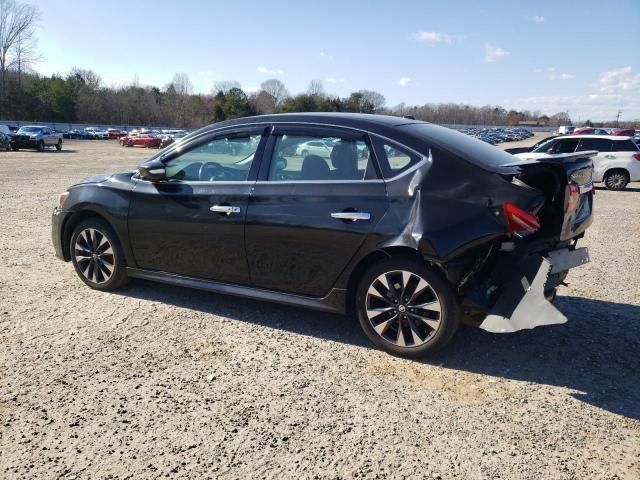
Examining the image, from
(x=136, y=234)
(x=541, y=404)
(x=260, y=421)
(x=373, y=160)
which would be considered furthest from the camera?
(x=136, y=234)

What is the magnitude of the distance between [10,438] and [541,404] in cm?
318

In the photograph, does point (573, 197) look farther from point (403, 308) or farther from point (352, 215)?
point (352, 215)

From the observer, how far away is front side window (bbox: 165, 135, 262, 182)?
443 centimetres

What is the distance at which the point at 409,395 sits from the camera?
3.34 m

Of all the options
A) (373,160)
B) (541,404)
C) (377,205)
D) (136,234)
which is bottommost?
(541,404)

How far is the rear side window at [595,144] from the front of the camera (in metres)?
16.7

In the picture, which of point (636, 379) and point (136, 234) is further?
point (136, 234)

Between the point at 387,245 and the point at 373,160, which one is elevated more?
the point at 373,160

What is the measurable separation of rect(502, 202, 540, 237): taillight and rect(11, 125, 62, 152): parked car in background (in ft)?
124

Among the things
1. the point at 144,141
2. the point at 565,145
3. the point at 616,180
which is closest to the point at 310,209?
the point at 565,145

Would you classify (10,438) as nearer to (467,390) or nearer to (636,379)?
(467,390)

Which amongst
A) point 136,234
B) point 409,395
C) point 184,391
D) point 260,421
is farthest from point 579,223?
point 136,234

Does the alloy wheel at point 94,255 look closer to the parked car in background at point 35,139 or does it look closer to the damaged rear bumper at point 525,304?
the damaged rear bumper at point 525,304

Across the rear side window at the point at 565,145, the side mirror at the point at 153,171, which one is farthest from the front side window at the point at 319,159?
the rear side window at the point at 565,145
